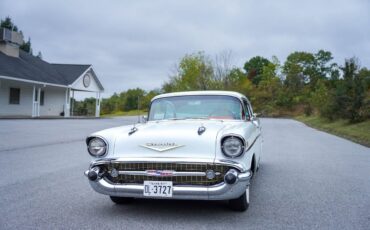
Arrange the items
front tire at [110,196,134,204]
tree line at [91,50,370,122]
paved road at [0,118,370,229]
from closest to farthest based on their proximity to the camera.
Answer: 1. paved road at [0,118,370,229]
2. front tire at [110,196,134,204]
3. tree line at [91,50,370,122]

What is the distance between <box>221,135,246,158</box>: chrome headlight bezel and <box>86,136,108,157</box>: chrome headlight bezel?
1.34m

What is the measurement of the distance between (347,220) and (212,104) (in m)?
2.40

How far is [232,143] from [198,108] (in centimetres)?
166

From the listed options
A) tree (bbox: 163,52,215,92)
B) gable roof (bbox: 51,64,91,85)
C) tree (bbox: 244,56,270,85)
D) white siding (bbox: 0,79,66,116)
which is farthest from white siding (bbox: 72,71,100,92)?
tree (bbox: 244,56,270,85)

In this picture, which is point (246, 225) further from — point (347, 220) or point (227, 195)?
point (347, 220)

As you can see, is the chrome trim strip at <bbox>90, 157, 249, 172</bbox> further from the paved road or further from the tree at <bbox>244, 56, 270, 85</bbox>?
the tree at <bbox>244, 56, 270, 85</bbox>

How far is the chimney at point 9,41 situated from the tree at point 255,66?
185ft

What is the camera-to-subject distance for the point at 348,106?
2017 cm

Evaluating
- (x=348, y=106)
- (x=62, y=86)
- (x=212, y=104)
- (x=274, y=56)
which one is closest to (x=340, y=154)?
(x=212, y=104)

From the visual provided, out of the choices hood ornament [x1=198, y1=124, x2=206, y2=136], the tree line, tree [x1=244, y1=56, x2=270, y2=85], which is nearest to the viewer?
hood ornament [x1=198, y1=124, x2=206, y2=136]

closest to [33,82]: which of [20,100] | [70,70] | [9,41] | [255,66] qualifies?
[20,100]

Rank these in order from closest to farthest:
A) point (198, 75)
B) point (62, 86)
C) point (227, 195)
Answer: point (227, 195) → point (62, 86) → point (198, 75)

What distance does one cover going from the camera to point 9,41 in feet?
82.7

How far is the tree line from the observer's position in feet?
69.0
